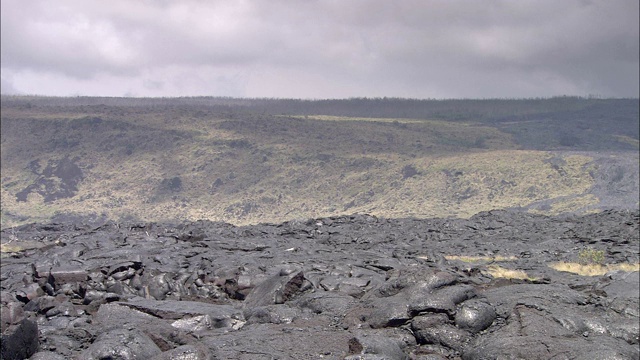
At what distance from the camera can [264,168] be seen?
332 feet

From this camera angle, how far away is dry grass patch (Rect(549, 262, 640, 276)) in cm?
2806

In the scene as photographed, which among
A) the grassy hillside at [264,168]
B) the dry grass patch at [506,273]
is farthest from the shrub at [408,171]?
the dry grass patch at [506,273]

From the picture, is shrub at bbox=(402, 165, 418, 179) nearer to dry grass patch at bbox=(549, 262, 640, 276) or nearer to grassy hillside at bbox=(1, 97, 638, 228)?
Result: grassy hillside at bbox=(1, 97, 638, 228)

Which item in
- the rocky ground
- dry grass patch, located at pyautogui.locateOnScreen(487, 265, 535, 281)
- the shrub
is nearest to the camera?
the rocky ground

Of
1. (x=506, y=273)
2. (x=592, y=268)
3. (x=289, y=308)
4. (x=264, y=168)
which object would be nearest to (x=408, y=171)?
(x=264, y=168)

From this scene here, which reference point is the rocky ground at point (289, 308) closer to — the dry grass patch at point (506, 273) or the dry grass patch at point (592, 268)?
the dry grass patch at point (506, 273)

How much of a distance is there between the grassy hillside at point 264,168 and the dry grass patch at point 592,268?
42448 mm

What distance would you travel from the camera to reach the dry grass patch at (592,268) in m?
28.1

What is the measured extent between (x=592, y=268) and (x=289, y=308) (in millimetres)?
18142

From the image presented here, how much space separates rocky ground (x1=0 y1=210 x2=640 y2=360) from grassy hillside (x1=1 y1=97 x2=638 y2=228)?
54.7 m

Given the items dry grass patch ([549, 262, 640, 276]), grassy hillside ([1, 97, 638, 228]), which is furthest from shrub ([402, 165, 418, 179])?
dry grass patch ([549, 262, 640, 276])

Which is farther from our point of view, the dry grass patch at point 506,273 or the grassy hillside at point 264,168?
the grassy hillside at point 264,168

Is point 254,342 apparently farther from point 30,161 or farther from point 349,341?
point 30,161

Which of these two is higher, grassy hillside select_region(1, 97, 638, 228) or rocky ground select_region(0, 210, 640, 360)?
rocky ground select_region(0, 210, 640, 360)
